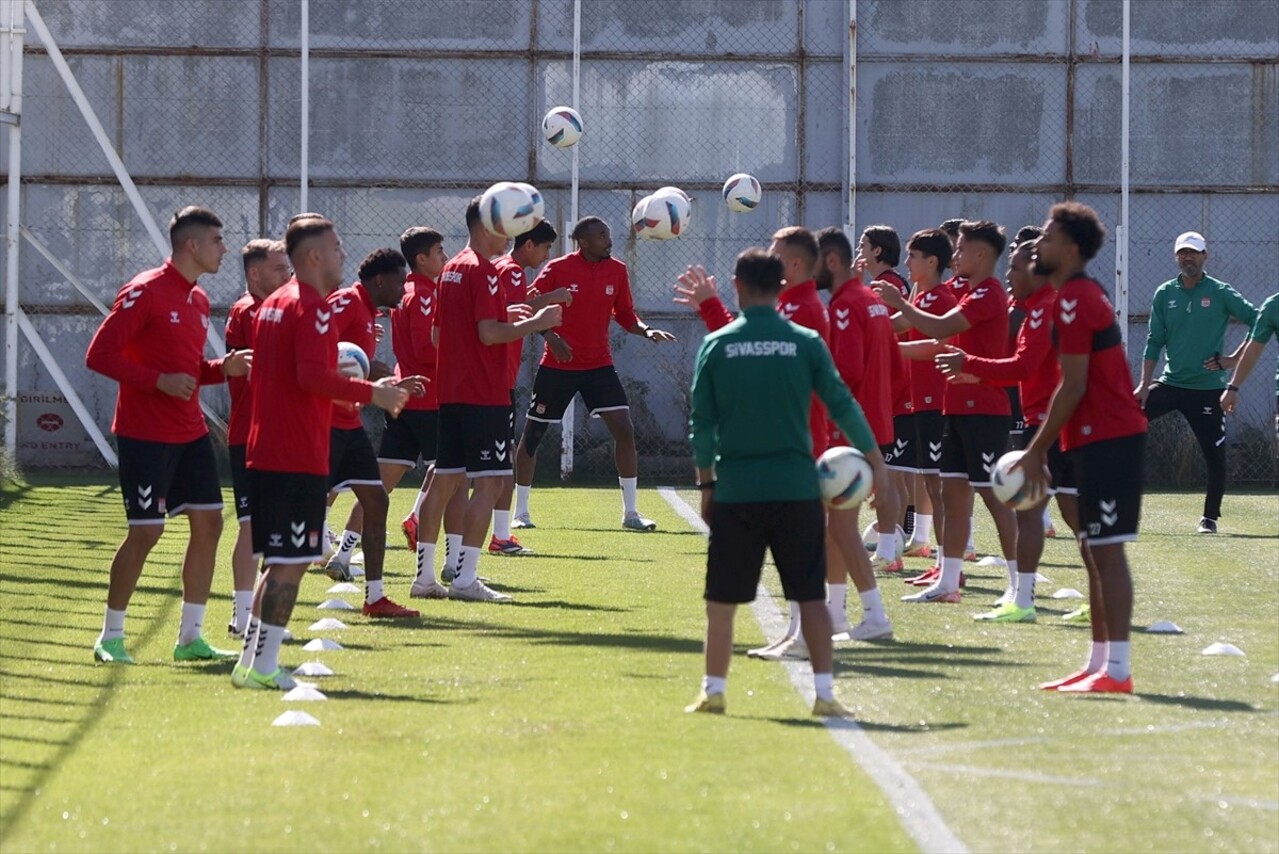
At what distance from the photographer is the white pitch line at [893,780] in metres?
5.62

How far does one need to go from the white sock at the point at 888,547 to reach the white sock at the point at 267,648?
561cm

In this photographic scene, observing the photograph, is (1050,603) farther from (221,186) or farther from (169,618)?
(221,186)

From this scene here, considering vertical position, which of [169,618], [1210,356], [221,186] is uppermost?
[221,186]

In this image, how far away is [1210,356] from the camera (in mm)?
16516

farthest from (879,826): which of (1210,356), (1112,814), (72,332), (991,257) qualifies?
(72,332)

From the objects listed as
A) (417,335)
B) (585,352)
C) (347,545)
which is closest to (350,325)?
(417,335)

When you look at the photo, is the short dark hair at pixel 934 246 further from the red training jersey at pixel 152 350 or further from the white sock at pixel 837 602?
the red training jersey at pixel 152 350

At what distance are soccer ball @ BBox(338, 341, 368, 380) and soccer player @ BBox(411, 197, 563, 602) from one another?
1.05 m

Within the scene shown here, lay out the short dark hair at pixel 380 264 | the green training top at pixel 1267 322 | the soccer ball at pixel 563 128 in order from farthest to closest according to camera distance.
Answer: the soccer ball at pixel 563 128, the green training top at pixel 1267 322, the short dark hair at pixel 380 264

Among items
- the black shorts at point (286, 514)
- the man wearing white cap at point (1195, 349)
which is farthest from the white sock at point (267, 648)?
the man wearing white cap at point (1195, 349)

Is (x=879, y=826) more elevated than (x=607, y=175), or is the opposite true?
(x=607, y=175)

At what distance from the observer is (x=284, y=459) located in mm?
8211

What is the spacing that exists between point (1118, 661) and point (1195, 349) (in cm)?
891

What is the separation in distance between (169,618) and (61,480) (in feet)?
37.4
